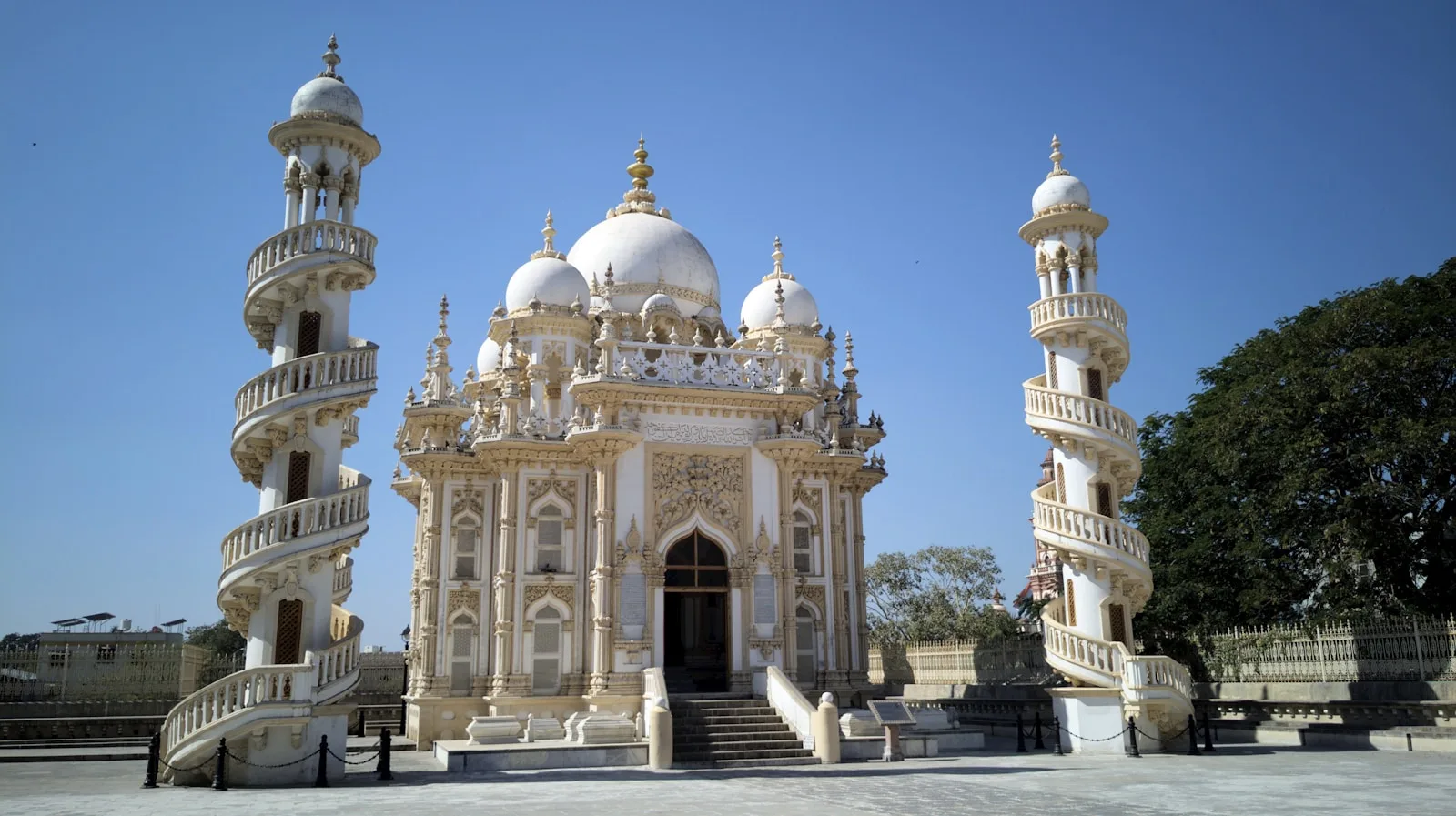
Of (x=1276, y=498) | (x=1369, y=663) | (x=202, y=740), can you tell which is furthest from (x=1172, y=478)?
(x=202, y=740)

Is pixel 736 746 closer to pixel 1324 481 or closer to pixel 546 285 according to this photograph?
pixel 546 285

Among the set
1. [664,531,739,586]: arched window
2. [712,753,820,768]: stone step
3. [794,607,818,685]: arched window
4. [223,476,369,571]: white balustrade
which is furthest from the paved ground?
[664,531,739,586]: arched window

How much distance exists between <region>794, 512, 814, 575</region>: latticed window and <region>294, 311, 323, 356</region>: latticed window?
11882mm

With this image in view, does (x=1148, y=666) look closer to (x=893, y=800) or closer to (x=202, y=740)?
(x=893, y=800)

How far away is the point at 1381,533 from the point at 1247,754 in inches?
325

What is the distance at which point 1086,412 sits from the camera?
23.3 metres

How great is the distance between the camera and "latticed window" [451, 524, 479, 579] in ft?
87.6

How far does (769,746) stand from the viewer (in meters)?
21.9

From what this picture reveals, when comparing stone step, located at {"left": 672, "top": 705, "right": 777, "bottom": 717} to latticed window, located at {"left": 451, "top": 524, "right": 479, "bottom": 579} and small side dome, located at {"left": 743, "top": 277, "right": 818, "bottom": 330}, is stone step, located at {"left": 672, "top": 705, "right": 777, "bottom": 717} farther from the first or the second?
small side dome, located at {"left": 743, "top": 277, "right": 818, "bottom": 330}

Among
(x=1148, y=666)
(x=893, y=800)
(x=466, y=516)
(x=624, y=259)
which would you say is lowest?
Result: (x=893, y=800)

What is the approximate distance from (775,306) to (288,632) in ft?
51.3

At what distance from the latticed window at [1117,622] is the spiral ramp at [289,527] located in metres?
14.5

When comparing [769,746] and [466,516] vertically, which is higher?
[466,516]

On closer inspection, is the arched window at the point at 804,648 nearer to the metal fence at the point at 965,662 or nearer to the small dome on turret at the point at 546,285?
the metal fence at the point at 965,662
